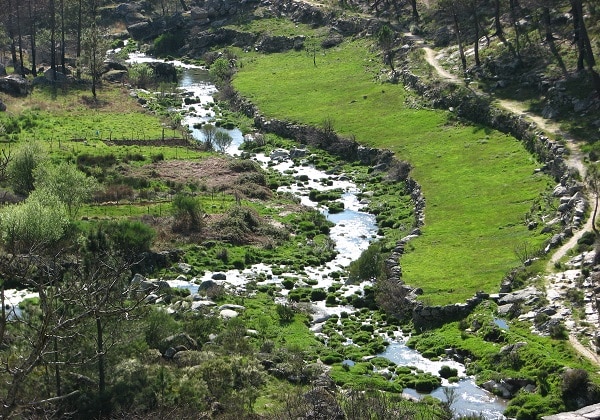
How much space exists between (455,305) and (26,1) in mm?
129830

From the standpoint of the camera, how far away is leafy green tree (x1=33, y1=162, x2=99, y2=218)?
7431cm

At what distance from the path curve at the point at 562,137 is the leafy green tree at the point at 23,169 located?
1819 inches

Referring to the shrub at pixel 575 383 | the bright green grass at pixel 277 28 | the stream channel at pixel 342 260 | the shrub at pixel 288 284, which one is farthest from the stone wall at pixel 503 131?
the bright green grass at pixel 277 28

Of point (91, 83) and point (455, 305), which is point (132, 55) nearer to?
point (91, 83)

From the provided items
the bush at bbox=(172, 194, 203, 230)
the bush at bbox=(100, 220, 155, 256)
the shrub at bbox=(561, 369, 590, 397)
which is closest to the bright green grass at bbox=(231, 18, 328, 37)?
the bush at bbox=(172, 194, 203, 230)

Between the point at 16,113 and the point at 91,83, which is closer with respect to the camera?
the point at 16,113

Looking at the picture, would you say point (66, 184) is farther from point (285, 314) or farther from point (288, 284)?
point (285, 314)

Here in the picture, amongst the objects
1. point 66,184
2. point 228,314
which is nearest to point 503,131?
Answer: point 228,314

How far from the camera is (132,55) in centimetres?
16662

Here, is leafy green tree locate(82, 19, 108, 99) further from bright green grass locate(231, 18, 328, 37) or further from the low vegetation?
bright green grass locate(231, 18, 328, 37)

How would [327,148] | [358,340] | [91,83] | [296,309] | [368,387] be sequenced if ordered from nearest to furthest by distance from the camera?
1. [368,387]
2. [358,340]
3. [296,309]
4. [327,148]
5. [91,83]

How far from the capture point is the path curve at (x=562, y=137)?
51750 mm

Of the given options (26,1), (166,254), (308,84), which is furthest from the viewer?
(26,1)

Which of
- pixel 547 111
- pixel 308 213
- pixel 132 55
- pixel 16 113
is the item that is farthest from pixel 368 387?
pixel 132 55
